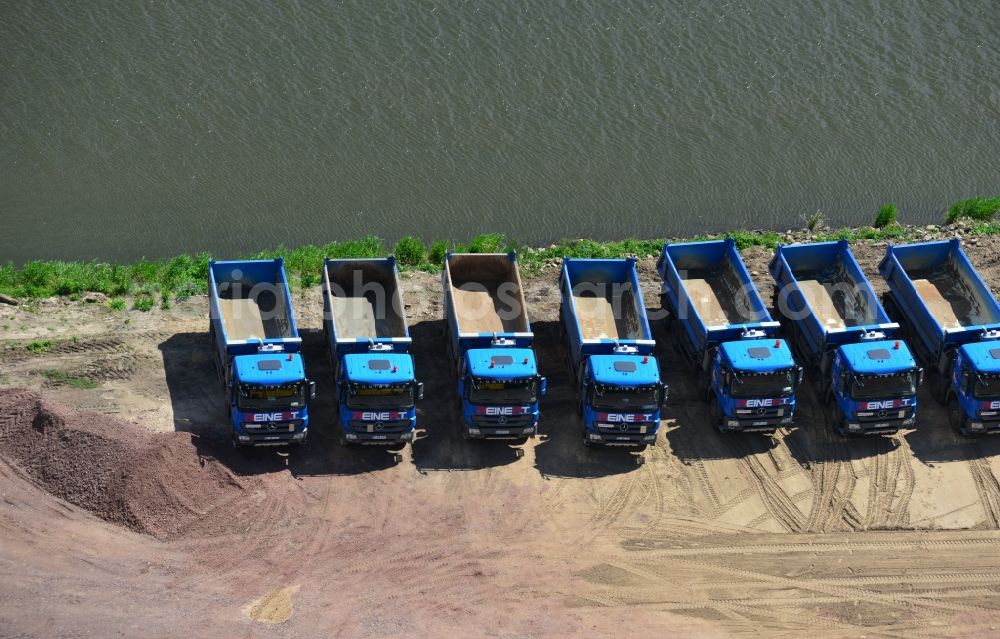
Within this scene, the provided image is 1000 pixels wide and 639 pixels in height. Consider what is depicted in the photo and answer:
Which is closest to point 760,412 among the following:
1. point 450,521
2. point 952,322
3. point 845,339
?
A: point 845,339

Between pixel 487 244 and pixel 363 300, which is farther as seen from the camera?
pixel 487 244

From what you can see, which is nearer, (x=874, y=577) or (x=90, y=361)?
(x=874, y=577)

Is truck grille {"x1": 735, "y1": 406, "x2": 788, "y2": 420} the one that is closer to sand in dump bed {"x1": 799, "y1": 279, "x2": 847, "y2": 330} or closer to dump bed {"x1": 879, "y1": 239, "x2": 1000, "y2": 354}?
sand in dump bed {"x1": 799, "y1": 279, "x2": 847, "y2": 330}

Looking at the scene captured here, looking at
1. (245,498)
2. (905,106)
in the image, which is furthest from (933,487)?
(905,106)

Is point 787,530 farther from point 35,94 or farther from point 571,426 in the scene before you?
point 35,94

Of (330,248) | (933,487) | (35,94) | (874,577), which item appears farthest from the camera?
(35,94)

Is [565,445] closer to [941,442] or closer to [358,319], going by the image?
[358,319]

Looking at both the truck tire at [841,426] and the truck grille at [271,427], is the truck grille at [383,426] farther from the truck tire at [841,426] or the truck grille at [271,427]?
the truck tire at [841,426]

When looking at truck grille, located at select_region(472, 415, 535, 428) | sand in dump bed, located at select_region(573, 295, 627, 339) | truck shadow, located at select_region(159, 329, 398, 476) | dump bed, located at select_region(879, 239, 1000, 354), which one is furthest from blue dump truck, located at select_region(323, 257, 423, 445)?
dump bed, located at select_region(879, 239, 1000, 354)
